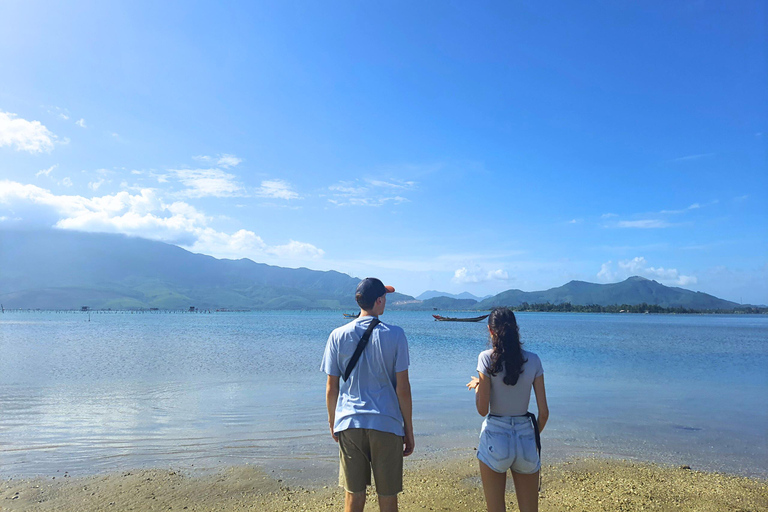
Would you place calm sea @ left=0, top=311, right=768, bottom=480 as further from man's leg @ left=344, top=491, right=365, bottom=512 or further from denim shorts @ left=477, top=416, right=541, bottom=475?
denim shorts @ left=477, top=416, right=541, bottom=475

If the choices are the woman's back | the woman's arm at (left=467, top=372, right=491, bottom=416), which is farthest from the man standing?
the woman's back

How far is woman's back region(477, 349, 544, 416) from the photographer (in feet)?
13.1

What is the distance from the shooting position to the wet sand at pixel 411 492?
6.26 m

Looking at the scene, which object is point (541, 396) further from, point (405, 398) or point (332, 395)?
point (332, 395)

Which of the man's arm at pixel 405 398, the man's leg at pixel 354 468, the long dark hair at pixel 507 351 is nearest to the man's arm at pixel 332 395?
the man's leg at pixel 354 468

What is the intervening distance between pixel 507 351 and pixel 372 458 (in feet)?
4.87

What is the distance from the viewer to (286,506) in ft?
20.8

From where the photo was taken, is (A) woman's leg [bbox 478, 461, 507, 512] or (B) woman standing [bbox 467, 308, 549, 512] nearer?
(B) woman standing [bbox 467, 308, 549, 512]

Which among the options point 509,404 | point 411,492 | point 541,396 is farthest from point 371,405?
point 411,492

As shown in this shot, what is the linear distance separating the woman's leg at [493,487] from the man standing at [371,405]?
32.4 inches

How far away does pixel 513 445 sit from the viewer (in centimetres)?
397

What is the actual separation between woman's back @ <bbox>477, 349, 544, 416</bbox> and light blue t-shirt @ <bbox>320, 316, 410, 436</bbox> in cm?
76

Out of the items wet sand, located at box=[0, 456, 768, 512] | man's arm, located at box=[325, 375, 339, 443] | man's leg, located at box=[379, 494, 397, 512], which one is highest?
man's arm, located at box=[325, 375, 339, 443]

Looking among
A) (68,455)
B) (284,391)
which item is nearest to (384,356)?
(68,455)
